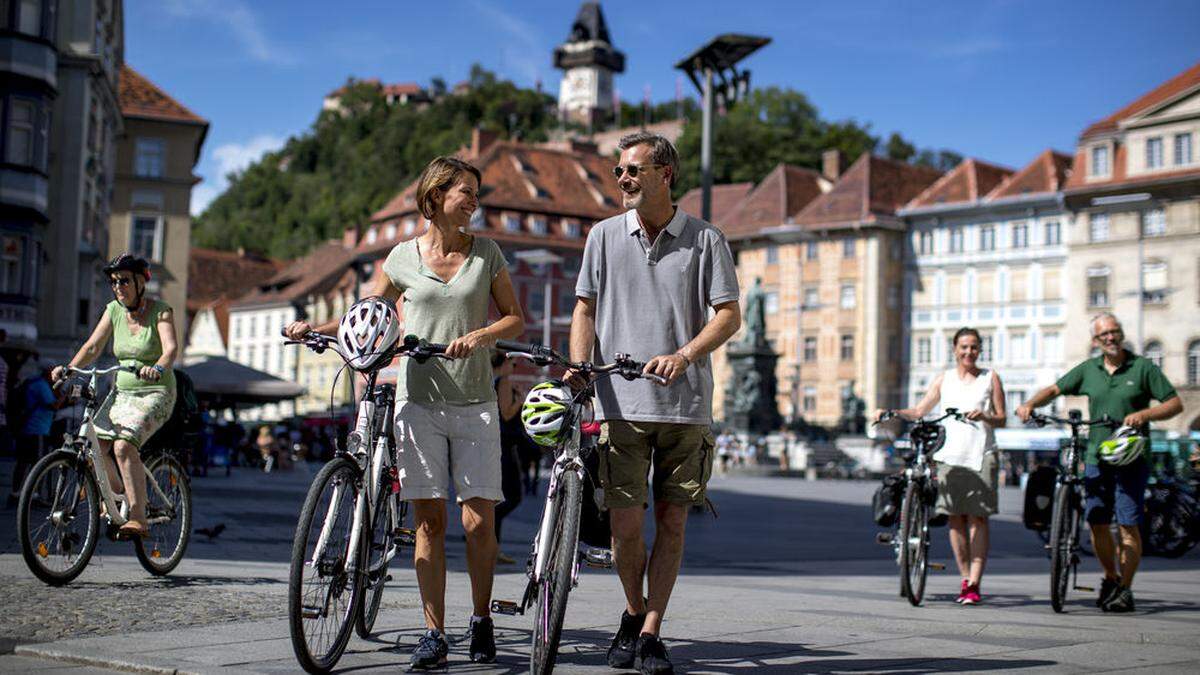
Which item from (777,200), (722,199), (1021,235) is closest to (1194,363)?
(1021,235)

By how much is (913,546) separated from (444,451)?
457 centimetres

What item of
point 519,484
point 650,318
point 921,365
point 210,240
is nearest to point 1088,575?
point 519,484

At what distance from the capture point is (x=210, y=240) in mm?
155000

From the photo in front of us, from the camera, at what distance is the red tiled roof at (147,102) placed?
62812mm

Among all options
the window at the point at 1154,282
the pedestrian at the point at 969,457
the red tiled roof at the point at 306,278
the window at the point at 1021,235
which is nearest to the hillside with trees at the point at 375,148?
the red tiled roof at the point at 306,278

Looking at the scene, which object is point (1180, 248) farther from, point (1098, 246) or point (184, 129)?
point (184, 129)

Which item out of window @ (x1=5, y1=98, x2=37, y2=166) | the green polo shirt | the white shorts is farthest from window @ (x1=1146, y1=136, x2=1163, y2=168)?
the white shorts

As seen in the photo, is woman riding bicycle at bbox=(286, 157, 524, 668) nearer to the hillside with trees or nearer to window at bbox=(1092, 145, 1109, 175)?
window at bbox=(1092, 145, 1109, 175)

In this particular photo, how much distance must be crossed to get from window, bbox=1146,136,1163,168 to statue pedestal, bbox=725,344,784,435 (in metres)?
22.7

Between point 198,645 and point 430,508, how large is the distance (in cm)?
109

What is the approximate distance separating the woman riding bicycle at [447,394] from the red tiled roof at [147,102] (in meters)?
58.7

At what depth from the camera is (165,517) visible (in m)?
9.34

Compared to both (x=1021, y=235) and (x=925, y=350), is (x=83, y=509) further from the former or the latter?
(x=925, y=350)

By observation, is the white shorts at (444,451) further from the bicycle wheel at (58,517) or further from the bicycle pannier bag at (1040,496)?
the bicycle pannier bag at (1040,496)
